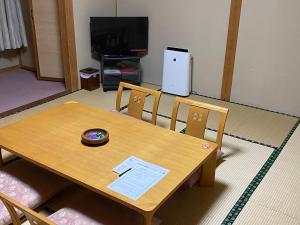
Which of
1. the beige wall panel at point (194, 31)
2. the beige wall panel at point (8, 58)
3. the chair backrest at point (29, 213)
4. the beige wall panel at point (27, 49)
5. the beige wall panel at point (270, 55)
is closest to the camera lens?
the chair backrest at point (29, 213)

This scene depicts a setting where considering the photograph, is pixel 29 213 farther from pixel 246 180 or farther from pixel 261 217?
pixel 246 180

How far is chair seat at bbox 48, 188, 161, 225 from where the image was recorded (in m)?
1.85

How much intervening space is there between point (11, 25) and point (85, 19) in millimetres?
1294

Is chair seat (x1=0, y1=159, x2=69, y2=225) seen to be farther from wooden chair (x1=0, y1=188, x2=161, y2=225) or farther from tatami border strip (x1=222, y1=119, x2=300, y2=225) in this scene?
tatami border strip (x1=222, y1=119, x2=300, y2=225)

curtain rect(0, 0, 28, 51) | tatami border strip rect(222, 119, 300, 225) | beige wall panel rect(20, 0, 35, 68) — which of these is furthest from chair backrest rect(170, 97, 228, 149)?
beige wall panel rect(20, 0, 35, 68)

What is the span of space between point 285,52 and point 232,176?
5.98 ft

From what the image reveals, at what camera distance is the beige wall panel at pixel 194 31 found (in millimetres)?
4012

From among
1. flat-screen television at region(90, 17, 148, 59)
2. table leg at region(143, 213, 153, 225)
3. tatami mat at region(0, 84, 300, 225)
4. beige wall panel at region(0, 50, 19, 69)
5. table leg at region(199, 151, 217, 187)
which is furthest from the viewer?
beige wall panel at region(0, 50, 19, 69)

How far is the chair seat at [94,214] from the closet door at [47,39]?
3129 millimetres

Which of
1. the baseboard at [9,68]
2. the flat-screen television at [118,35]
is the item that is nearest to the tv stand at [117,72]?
the flat-screen television at [118,35]

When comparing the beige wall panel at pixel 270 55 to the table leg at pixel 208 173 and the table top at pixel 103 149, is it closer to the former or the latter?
the table leg at pixel 208 173

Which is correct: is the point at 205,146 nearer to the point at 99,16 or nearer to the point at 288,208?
the point at 288,208

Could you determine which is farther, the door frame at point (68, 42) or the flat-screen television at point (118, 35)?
the flat-screen television at point (118, 35)

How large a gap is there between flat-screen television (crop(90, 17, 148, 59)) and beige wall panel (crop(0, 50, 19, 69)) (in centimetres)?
172
